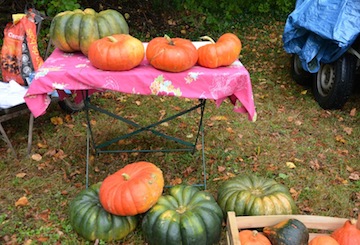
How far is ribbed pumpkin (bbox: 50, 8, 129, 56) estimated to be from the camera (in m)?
2.94

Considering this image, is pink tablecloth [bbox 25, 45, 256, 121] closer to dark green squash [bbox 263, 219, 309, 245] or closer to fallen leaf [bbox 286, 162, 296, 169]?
dark green squash [bbox 263, 219, 309, 245]

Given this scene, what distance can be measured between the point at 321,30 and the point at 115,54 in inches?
109

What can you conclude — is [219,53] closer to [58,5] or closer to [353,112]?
[353,112]

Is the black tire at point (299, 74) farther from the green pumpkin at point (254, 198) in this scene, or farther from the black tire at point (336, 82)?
the green pumpkin at point (254, 198)

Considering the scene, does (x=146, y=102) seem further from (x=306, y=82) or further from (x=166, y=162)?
(x=306, y=82)

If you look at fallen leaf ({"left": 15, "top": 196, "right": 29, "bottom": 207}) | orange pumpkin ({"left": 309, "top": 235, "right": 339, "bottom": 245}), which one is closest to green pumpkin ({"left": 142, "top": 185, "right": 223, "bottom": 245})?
orange pumpkin ({"left": 309, "top": 235, "right": 339, "bottom": 245})

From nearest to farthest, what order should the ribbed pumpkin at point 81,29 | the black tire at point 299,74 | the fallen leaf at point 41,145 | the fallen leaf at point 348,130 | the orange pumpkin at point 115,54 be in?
the orange pumpkin at point 115,54
the ribbed pumpkin at point 81,29
the fallen leaf at point 41,145
the fallen leaf at point 348,130
the black tire at point 299,74

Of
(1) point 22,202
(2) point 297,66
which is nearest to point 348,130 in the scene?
(2) point 297,66

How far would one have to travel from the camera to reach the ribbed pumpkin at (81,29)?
9.64ft

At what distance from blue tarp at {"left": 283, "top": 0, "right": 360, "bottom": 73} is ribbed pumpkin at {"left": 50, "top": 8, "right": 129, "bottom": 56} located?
2.51 metres

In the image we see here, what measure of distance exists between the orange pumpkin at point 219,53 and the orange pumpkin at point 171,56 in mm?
68

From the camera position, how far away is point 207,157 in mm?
4023

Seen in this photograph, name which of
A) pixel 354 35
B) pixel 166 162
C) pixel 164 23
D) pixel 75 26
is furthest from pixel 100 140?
pixel 164 23

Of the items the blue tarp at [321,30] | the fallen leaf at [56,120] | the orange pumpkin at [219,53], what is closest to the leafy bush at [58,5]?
the fallen leaf at [56,120]
